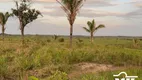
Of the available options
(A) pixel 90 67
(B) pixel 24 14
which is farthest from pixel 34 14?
(A) pixel 90 67

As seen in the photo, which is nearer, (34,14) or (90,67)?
(90,67)

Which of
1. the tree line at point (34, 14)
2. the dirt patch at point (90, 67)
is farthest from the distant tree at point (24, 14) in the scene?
the dirt patch at point (90, 67)

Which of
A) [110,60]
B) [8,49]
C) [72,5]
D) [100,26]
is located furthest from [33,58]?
[100,26]

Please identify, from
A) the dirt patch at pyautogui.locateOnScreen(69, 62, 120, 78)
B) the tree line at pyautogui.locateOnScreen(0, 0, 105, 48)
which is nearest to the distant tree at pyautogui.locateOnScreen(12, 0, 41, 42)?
the tree line at pyautogui.locateOnScreen(0, 0, 105, 48)

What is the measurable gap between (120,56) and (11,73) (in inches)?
277

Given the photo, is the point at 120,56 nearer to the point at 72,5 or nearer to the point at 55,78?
the point at 55,78

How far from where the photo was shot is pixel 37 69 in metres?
16.0

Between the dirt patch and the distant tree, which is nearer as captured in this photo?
the dirt patch

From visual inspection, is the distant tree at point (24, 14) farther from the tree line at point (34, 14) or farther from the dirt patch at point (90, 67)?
the dirt patch at point (90, 67)

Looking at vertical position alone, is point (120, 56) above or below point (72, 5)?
below

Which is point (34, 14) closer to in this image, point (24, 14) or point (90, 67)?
→ point (24, 14)

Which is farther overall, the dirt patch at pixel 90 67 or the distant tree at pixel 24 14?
the distant tree at pixel 24 14

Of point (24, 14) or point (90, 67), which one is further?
point (24, 14)

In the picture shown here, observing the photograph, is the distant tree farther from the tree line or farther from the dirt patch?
the dirt patch
